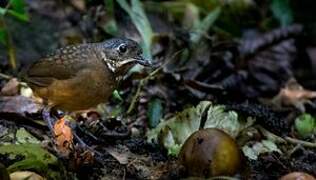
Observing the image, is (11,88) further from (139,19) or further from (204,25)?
(204,25)

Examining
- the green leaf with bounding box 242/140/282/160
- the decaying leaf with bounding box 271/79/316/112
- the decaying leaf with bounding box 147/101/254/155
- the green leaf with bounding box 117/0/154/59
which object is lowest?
the decaying leaf with bounding box 271/79/316/112

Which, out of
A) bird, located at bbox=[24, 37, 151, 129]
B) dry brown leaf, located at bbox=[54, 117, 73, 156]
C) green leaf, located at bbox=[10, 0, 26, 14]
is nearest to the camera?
dry brown leaf, located at bbox=[54, 117, 73, 156]

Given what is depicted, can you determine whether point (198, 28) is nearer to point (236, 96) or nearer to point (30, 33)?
point (236, 96)

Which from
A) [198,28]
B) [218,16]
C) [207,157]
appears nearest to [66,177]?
[207,157]

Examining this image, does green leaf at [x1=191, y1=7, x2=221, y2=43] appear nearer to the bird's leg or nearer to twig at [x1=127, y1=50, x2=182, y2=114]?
twig at [x1=127, y1=50, x2=182, y2=114]

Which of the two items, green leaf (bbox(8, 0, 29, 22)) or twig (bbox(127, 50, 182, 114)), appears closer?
twig (bbox(127, 50, 182, 114))

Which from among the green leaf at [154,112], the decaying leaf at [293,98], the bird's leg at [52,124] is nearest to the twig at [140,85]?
the green leaf at [154,112]

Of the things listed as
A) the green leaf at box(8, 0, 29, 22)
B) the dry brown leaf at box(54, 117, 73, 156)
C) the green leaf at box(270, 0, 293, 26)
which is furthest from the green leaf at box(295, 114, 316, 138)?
the green leaf at box(270, 0, 293, 26)

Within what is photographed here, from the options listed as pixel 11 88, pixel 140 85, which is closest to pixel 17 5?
pixel 11 88

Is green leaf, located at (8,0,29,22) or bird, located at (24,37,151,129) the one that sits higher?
green leaf, located at (8,0,29,22)
